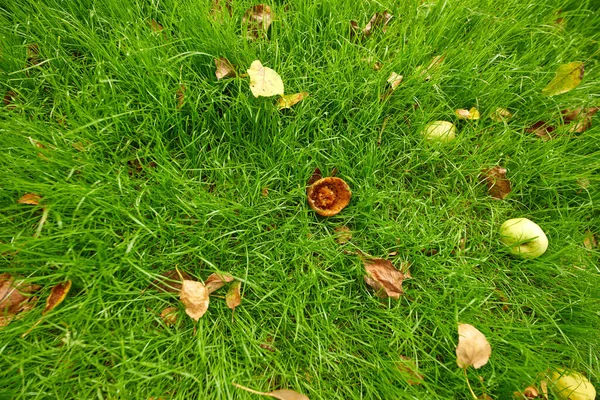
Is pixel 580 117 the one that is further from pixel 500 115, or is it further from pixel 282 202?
pixel 282 202

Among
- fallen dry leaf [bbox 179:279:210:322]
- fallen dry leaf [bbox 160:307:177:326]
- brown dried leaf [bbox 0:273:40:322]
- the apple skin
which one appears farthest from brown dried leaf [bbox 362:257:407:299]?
brown dried leaf [bbox 0:273:40:322]

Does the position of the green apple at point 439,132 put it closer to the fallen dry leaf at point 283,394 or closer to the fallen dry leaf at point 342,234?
the fallen dry leaf at point 342,234

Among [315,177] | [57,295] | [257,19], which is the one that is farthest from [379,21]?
[57,295]

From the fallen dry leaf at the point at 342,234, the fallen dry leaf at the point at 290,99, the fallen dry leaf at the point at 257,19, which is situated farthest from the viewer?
the fallen dry leaf at the point at 257,19

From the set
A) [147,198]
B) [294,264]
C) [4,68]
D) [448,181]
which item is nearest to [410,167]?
[448,181]

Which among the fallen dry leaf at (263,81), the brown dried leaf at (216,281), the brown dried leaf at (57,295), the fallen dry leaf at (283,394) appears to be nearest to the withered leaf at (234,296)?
the brown dried leaf at (216,281)

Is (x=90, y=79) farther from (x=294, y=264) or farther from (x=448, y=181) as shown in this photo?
(x=448, y=181)
